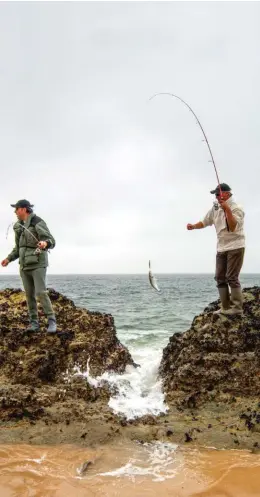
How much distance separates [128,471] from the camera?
372cm

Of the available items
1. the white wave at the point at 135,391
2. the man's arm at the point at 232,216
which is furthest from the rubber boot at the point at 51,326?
the man's arm at the point at 232,216

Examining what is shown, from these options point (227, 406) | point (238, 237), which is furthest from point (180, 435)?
point (238, 237)

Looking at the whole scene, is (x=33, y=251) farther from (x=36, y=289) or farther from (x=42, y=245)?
(x=36, y=289)

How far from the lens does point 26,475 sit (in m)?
3.63

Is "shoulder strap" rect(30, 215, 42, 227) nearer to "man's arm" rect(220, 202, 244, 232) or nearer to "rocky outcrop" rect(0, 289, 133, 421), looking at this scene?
"rocky outcrop" rect(0, 289, 133, 421)

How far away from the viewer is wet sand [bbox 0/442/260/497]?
133 inches

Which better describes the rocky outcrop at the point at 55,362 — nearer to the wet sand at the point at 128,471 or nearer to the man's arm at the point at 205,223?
the wet sand at the point at 128,471

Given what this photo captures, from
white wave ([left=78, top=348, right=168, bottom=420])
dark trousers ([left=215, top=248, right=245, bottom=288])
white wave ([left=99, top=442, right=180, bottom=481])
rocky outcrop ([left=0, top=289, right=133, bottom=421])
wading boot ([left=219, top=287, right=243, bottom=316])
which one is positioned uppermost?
dark trousers ([left=215, top=248, right=245, bottom=288])

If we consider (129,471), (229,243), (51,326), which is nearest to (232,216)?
(229,243)

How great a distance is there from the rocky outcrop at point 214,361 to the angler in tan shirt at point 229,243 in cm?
47

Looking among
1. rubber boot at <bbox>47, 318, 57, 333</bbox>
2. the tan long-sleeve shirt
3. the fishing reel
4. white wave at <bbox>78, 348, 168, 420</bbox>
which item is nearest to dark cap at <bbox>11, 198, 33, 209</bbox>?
the fishing reel

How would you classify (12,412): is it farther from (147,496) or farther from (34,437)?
(147,496)

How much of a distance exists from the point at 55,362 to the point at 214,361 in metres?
2.50

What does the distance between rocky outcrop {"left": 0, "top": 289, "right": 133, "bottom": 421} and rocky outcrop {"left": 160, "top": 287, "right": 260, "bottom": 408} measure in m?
1.05
